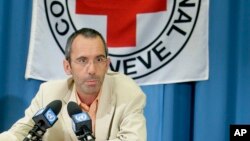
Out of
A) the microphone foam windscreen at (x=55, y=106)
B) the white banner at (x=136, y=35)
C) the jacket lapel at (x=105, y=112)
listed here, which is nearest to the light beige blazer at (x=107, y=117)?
the jacket lapel at (x=105, y=112)

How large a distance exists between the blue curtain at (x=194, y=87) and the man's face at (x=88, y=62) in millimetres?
801

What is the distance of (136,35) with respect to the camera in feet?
7.44

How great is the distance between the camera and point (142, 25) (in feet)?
7.41

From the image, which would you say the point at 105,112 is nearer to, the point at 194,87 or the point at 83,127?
the point at 83,127

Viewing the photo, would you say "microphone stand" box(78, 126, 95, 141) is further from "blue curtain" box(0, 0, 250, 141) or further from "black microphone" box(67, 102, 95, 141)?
"blue curtain" box(0, 0, 250, 141)

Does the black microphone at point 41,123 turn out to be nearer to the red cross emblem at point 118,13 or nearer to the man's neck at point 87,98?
the man's neck at point 87,98

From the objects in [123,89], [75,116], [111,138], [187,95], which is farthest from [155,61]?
[75,116]

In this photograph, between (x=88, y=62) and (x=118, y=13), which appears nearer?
(x=88, y=62)

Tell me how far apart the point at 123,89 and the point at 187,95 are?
75 centimetres

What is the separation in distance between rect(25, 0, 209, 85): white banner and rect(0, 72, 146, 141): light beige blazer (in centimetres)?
63

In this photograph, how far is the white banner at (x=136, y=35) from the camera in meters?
2.22

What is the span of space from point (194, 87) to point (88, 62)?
3.03ft

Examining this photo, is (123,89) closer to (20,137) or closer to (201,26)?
(20,137)

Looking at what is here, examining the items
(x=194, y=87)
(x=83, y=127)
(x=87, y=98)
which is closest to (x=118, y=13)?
(x=194, y=87)
